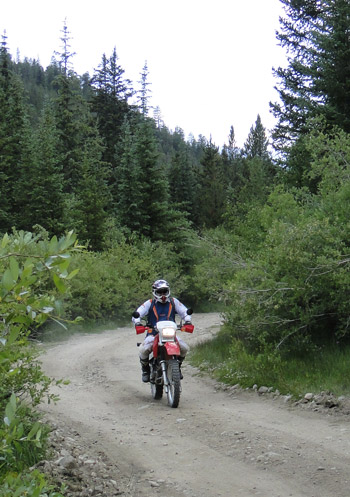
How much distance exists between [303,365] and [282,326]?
1.20 m

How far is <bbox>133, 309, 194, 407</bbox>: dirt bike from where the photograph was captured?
28.7ft

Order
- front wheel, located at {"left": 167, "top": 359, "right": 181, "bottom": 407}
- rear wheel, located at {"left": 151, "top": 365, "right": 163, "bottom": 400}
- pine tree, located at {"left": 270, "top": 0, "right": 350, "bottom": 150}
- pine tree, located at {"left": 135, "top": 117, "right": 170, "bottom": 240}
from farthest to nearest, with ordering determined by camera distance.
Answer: pine tree, located at {"left": 135, "top": 117, "right": 170, "bottom": 240} < pine tree, located at {"left": 270, "top": 0, "right": 350, "bottom": 150} < rear wheel, located at {"left": 151, "top": 365, "right": 163, "bottom": 400} < front wheel, located at {"left": 167, "top": 359, "right": 181, "bottom": 407}

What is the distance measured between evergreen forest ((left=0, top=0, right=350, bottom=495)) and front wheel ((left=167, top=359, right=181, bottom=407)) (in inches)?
67.1

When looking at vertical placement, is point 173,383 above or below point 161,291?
below

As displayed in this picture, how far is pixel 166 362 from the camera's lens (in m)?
9.22

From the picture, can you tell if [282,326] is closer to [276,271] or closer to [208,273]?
[276,271]

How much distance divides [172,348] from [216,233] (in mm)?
26225

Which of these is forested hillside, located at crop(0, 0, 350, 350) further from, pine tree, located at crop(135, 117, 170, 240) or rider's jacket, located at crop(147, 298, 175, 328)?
rider's jacket, located at crop(147, 298, 175, 328)

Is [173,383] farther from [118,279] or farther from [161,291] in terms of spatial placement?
[118,279]

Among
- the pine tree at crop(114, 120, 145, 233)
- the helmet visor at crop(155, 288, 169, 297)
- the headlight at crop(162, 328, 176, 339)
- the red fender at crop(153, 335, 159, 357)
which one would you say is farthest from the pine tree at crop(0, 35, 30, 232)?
the headlight at crop(162, 328, 176, 339)

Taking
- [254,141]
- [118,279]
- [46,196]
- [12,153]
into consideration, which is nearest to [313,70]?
[118,279]

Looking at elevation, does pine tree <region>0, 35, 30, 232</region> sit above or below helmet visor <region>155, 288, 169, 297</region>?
above

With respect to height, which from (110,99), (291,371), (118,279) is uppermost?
(110,99)

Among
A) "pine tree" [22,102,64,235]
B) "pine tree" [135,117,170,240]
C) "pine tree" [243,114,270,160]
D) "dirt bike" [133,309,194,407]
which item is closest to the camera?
"dirt bike" [133,309,194,407]
